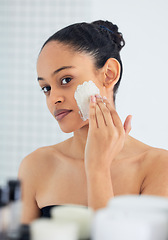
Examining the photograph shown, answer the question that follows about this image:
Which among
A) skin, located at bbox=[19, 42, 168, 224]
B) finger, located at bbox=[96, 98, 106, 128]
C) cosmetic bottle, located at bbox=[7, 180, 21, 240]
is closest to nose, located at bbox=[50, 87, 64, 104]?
skin, located at bbox=[19, 42, 168, 224]

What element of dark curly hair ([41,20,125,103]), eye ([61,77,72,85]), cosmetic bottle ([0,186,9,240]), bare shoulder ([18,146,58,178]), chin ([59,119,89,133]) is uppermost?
dark curly hair ([41,20,125,103])

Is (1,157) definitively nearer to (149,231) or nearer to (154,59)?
(154,59)

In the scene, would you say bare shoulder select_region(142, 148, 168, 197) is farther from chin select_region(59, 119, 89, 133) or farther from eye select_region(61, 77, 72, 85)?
eye select_region(61, 77, 72, 85)

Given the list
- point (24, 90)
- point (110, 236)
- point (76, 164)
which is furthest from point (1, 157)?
point (110, 236)

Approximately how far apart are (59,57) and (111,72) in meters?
0.18

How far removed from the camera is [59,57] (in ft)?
3.20

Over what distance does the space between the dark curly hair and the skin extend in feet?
0.07

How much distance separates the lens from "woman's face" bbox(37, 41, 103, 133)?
3.18ft

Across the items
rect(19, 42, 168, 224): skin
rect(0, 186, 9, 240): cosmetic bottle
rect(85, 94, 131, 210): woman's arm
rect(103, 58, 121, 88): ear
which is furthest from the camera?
rect(103, 58, 121, 88): ear

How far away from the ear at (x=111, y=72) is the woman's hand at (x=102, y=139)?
0.57 ft

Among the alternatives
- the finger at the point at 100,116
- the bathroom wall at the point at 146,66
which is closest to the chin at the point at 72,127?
the finger at the point at 100,116

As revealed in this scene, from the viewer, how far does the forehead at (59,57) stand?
3.18 feet

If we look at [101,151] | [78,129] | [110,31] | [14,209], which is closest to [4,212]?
[14,209]

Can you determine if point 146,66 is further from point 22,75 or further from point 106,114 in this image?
point 106,114
